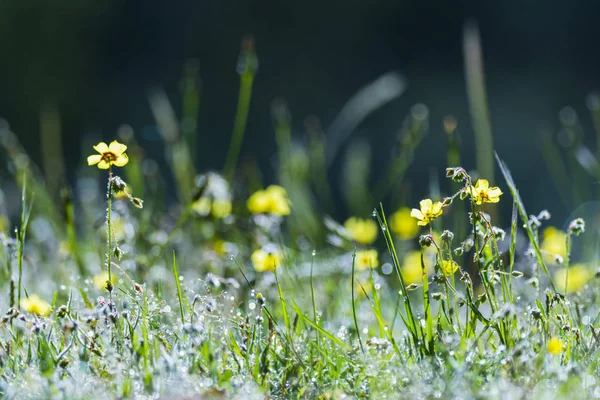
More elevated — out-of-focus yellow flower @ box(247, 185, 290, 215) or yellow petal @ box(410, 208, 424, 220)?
out-of-focus yellow flower @ box(247, 185, 290, 215)

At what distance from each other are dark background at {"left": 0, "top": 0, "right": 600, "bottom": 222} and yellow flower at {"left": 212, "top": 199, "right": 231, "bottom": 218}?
14.3 ft

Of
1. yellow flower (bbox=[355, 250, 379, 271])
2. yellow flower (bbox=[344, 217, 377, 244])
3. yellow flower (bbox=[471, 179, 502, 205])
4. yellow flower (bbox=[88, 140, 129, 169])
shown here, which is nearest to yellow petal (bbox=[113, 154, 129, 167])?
yellow flower (bbox=[88, 140, 129, 169])

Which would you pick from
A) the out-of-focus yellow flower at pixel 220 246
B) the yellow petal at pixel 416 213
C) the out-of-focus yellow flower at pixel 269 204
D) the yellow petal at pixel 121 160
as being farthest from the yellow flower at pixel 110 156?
the out-of-focus yellow flower at pixel 269 204

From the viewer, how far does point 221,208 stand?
266cm

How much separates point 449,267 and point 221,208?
1293mm

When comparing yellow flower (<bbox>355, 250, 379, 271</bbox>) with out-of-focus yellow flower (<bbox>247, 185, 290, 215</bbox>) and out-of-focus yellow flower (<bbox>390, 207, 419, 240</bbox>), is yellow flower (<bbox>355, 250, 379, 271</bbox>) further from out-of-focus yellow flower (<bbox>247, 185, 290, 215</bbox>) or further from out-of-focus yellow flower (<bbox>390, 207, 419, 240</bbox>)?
out-of-focus yellow flower (<bbox>390, 207, 419, 240</bbox>)

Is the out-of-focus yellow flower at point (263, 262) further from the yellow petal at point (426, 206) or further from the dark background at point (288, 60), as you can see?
the dark background at point (288, 60)

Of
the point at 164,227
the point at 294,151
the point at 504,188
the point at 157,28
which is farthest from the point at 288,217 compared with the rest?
the point at 157,28

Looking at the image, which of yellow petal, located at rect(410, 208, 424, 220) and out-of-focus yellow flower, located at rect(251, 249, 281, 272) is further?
out-of-focus yellow flower, located at rect(251, 249, 281, 272)

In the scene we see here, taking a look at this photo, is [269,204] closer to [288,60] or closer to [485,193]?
[485,193]

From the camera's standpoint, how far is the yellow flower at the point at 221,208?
262cm

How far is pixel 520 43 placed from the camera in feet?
25.2

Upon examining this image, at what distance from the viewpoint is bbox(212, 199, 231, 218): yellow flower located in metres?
2.62

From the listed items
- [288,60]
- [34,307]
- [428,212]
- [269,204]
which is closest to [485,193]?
[428,212]
